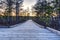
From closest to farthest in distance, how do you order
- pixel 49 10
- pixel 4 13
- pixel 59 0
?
pixel 59 0
pixel 49 10
pixel 4 13

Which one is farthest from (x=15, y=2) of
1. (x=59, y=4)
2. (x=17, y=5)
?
(x=59, y=4)

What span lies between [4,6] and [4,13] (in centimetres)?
231

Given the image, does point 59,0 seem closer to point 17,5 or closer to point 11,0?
point 11,0

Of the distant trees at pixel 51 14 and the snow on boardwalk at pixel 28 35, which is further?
the distant trees at pixel 51 14

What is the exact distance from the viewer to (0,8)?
160ft

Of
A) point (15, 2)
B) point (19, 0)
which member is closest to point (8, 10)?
point (15, 2)

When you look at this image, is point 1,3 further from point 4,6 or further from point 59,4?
point 59,4

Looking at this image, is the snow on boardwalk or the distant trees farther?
the distant trees

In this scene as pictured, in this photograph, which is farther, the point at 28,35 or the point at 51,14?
the point at 51,14

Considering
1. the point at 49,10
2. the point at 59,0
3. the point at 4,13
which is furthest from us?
the point at 4,13

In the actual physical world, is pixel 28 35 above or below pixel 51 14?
below

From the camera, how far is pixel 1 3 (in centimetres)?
4738

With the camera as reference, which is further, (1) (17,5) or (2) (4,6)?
(1) (17,5)

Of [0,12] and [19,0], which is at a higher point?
[19,0]
